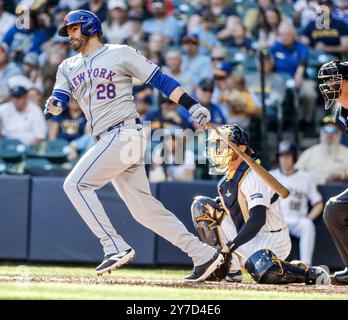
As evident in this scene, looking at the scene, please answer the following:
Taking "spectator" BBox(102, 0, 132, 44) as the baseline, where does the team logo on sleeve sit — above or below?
Result: below

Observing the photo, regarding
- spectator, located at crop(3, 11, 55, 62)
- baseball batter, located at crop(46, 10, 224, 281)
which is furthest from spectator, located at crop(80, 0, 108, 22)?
baseball batter, located at crop(46, 10, 224, 281)

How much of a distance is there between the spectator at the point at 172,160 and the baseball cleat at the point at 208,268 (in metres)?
3.44

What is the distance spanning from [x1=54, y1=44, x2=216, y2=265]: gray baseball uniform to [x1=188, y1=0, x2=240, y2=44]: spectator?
5.22 meters

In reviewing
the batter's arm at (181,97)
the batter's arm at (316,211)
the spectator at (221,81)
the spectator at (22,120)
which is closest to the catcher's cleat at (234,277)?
the batter's arm at (181,97)

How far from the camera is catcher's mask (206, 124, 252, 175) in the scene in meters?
6.89

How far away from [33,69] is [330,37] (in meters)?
3.96

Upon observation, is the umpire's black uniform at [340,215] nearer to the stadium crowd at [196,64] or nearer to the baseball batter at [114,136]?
the baseball batter at [114,136]

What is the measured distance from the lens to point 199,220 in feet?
23.7

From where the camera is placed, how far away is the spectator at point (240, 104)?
10734 millimetres

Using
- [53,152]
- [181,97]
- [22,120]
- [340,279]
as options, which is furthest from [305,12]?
[181,97]

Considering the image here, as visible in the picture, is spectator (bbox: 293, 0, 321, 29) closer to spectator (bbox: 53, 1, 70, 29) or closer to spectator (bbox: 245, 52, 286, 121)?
spectator (bbox: 245, 52, 286, 121)

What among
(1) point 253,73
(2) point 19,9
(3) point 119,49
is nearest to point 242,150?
(3) point 119,49
